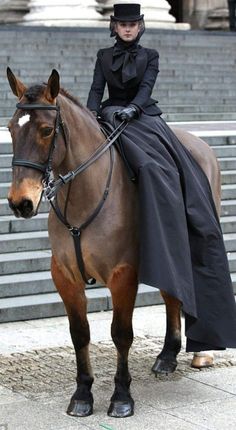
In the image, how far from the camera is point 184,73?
2241 centimetres

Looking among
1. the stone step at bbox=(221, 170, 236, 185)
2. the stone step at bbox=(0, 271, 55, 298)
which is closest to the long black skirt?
the stone step at bbox=(0, 271, 55, 298)

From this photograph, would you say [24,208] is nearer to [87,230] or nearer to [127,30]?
[87,230]

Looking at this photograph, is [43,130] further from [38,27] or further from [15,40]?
[38,27]

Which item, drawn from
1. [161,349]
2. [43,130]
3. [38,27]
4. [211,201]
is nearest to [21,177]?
[43,130]

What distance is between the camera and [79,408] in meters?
6.74

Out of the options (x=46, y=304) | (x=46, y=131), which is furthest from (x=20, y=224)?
(x=46, y=131)

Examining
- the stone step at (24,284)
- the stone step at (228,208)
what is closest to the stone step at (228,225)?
the stone step at (228,208)

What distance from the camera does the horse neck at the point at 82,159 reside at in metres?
6.61

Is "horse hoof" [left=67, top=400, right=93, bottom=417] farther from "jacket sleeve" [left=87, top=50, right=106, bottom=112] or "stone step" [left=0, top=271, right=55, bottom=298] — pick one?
"stone step" [left=0, top=271, right=55, bottom=298]

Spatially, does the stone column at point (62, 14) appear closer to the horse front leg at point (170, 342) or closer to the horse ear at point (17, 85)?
the horse front leg at point (170, 342)

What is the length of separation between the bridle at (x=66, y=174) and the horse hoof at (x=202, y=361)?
136 centimetres

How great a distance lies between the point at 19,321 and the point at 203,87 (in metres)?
13.2

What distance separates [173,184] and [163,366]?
1.42 m

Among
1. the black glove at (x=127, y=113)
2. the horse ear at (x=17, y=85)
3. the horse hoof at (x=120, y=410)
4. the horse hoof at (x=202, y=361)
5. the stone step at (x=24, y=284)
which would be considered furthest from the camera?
the stone step at (x=24, y=284)
